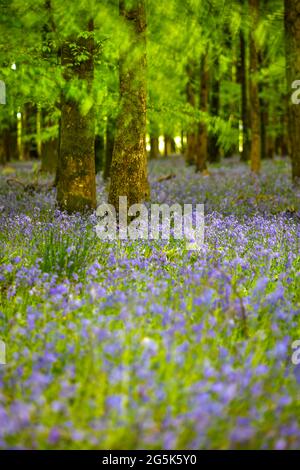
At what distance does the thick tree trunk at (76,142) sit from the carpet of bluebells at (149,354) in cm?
240

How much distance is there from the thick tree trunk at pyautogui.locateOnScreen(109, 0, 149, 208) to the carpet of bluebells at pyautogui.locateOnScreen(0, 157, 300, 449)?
2255 mm

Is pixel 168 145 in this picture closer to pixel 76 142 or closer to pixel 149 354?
pixel 76 142

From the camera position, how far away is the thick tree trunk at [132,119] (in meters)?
7.33

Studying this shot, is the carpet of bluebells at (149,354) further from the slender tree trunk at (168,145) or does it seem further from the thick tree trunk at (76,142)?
the slender tree trunk at (168,145)

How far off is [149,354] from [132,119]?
547 centimetres

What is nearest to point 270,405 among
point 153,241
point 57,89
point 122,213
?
point 153,241

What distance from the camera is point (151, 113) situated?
33.0 ft

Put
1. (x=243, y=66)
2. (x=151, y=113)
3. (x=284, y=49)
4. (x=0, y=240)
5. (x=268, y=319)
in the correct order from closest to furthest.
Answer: (x=268, y=319) → (x=0, y=240) → (x=151, y=113) → (x=284, y=49) → (x=243, y=66)

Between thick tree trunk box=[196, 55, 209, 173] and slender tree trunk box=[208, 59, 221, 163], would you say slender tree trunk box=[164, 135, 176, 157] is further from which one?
thick tree trunk box=[196, 55, 209, 173]

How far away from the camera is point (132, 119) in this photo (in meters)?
7.66

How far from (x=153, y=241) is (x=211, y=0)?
4.52m

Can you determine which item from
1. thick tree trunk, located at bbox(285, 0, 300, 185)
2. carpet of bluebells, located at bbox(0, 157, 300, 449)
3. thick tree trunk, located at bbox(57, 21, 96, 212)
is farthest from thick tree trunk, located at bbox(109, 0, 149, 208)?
thick tree trunk, located at bbox(285, 0, 300, 185)

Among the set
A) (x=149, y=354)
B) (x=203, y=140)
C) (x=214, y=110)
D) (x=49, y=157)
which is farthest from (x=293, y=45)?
(x=214, y=110)
